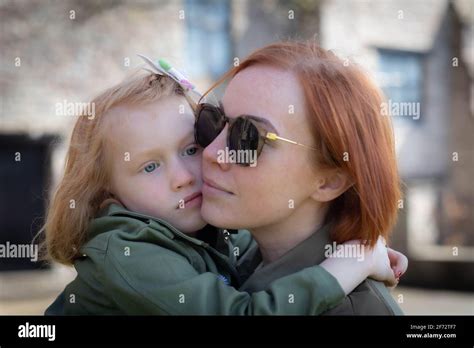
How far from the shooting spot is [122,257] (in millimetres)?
1949

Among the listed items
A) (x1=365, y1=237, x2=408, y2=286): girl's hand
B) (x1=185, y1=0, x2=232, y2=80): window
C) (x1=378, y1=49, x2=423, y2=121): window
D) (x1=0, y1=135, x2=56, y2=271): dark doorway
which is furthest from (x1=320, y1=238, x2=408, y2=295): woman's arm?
(x1=378, y1=49, x2=423, y2=121): window

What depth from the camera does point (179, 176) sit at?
2.14 meters

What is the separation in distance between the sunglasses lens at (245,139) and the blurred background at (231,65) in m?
5.18

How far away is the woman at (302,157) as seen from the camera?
6.57 feet

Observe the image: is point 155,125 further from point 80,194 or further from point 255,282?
point 255,282

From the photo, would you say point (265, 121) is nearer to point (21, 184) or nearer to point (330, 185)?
point (330, 185)

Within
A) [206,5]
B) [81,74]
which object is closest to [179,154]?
[81,74]

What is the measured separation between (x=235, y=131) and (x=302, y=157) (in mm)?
203

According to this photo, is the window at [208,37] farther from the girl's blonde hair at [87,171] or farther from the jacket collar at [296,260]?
the jacket collar at [296,260]

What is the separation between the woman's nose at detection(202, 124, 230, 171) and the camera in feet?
6.81

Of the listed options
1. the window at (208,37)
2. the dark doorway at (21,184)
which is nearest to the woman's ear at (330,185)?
the dark doorway at (21,184)

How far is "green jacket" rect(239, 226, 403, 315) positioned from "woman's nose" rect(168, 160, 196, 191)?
13.6 inches

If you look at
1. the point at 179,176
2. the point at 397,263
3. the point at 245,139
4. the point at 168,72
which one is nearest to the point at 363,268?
the point at 397,263

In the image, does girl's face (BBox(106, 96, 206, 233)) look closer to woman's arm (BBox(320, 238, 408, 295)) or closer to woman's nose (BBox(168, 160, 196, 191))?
woman's nose (BBox(168, 160, 196, 191))
